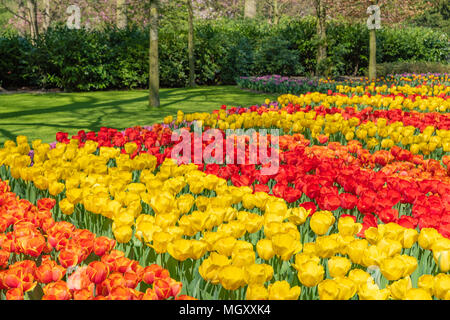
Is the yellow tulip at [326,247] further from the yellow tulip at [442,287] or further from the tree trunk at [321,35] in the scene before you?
the tree trunk at [321,35]

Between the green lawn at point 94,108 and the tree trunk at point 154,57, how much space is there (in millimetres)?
325

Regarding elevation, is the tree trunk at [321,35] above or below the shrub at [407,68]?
above

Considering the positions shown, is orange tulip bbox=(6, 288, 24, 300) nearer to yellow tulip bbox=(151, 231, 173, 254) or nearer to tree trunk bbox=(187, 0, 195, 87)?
yellow tulip bbox=(151, 231, 173, 254)

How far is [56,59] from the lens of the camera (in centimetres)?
1300

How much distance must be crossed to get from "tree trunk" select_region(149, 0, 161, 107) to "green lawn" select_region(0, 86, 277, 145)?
12.8 inches

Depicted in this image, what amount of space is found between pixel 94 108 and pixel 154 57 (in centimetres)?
180

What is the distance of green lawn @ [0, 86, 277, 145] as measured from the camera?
8.16 m

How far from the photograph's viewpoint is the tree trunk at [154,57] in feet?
31.2

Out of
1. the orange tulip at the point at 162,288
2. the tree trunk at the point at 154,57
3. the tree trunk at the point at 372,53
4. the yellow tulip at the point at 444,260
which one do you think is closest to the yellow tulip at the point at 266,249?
the orange tulip at the point at 162,288

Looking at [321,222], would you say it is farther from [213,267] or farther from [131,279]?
[131,279]

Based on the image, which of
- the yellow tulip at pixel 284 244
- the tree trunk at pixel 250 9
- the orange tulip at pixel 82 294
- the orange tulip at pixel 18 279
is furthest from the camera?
the tree trunk at pixel 250 9

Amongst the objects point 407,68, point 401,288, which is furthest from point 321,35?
point 401,288

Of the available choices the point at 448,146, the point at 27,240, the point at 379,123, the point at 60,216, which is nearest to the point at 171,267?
the point at 27,240

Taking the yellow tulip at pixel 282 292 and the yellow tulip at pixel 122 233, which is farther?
the yellow tulip at pixel 122 233
